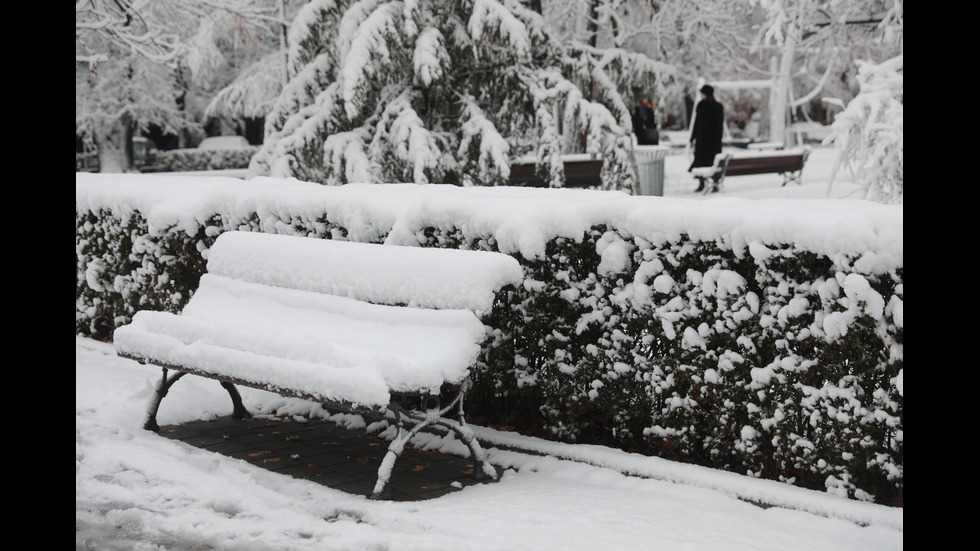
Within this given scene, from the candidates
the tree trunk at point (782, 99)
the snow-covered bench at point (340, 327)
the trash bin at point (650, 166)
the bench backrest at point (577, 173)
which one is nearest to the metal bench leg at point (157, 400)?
the snow-covered bench at point (340, 327)

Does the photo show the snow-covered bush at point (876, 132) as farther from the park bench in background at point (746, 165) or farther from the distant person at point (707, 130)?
the distant person at point (707, 130)

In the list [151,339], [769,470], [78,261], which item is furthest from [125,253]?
[769,470]

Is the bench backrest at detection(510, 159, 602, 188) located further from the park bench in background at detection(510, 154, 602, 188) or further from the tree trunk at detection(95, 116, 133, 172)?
the tree trunk at detection(95, 116, 133, 172)

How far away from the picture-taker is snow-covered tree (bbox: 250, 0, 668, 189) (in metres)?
10.3

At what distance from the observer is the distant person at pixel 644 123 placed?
2611 centimetres

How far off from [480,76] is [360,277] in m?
6.24

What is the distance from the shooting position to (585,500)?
15.0ft

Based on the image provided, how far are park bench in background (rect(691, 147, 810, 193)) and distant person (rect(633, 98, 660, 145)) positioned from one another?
21.3 feet

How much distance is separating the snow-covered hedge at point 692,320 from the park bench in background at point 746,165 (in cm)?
1156

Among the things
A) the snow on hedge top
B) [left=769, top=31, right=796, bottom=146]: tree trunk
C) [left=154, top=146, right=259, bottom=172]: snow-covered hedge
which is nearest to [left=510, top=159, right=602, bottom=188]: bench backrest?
the snow on hedge top

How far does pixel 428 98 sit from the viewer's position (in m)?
11.0

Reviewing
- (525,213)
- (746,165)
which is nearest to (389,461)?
(525,213)

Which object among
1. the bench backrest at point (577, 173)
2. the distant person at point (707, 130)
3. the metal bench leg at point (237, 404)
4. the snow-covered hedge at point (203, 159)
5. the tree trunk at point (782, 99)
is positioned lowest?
the metal bench leg at point (237, 404)
